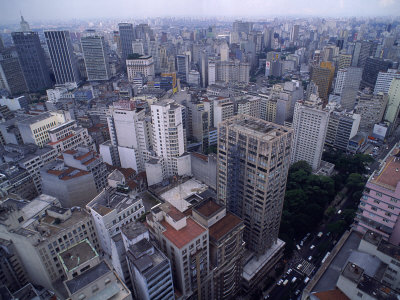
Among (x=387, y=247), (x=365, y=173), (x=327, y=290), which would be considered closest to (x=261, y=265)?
(x=327, y=290)

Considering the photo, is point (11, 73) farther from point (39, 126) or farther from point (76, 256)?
point (76, 256)

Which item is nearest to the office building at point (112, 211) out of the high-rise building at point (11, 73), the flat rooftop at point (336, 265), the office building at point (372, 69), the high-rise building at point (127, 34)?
the flat rooftop at point (336, 265)

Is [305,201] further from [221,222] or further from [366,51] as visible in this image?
[366,51]

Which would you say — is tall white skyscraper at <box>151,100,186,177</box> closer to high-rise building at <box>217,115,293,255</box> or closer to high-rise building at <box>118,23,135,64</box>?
high-rise building at <box>217,115,293,255</box>

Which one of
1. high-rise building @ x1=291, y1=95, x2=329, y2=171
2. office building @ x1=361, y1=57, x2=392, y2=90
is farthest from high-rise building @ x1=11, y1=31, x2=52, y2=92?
office building @ x1=361, y1=57, x2=392, y2=90

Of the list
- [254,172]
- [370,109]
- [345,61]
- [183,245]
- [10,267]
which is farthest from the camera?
[345,61]

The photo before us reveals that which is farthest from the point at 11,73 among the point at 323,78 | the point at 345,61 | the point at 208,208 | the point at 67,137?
the point at 345,61

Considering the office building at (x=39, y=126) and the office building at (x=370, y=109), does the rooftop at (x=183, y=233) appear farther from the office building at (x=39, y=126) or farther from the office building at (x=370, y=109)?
the office building at (x=370, y=109)
